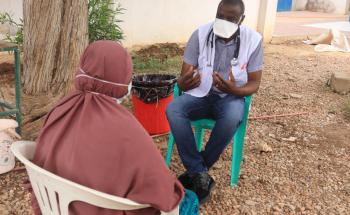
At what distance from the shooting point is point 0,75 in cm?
523

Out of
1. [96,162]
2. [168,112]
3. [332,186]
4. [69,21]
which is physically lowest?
[332,186]

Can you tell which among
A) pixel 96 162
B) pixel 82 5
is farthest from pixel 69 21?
pixel 96 162

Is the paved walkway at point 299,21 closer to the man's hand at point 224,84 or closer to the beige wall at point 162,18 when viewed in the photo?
Result: the beige wall at point 162,18

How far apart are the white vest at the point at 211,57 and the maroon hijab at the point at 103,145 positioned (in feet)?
4.84

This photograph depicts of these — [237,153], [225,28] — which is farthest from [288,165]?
[225,28]

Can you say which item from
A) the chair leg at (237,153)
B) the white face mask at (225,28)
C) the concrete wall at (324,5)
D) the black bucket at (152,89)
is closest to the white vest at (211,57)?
the white face mask at (225,28)

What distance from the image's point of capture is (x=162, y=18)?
7840 mm

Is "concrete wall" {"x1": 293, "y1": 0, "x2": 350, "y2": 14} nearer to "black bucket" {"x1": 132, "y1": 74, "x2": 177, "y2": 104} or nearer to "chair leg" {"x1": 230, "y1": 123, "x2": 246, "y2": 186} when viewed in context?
"black bucket" {"x1": 132, "y1": 74, "x2": 177, "y2": 104}

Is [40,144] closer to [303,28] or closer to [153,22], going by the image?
[153,22]

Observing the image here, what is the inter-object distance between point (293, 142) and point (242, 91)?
1321 mm

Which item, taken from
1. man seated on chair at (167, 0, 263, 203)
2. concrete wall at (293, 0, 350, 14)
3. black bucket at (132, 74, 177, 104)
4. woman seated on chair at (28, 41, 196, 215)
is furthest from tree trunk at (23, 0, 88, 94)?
concrete wall at (293, 0, 350, 14)

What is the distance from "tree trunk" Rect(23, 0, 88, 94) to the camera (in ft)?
10.9

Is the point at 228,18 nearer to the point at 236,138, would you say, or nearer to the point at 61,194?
the point at 236,138

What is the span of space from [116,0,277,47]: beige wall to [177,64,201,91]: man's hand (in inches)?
170
